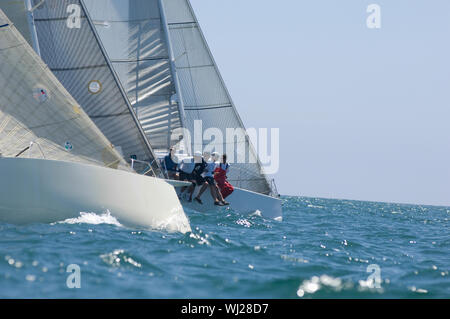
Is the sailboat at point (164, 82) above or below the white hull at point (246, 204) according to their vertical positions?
above

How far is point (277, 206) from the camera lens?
1806 centimetres

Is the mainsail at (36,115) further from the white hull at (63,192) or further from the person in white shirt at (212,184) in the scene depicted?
the person in white shirt at (212,184)

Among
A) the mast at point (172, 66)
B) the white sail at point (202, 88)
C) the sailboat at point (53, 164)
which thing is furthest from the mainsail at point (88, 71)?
the white sail at point (202, 88)

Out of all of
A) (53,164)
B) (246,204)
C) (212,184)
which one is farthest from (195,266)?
(246,204)

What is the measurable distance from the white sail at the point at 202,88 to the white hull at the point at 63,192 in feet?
28.4

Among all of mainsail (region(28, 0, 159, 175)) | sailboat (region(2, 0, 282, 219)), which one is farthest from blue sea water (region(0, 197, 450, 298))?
sailboat (region(2, 0, 282, 219))

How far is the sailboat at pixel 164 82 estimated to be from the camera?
18391 millimetres

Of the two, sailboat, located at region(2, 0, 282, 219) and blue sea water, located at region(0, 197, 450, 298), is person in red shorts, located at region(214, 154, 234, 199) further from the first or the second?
blue sea water, located at region(0, 197, 450, 298)

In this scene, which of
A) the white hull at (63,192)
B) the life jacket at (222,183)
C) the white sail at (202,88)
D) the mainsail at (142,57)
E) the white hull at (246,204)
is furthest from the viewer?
the white sail at (202,88)

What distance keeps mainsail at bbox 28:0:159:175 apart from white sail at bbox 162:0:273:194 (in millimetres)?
5529

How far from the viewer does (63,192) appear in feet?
30.6

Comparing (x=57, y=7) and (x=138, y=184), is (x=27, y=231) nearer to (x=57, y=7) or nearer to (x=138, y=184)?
(x=138, y=184)

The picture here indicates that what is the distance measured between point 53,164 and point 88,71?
14.9ft

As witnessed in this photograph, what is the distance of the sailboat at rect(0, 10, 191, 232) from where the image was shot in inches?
365
